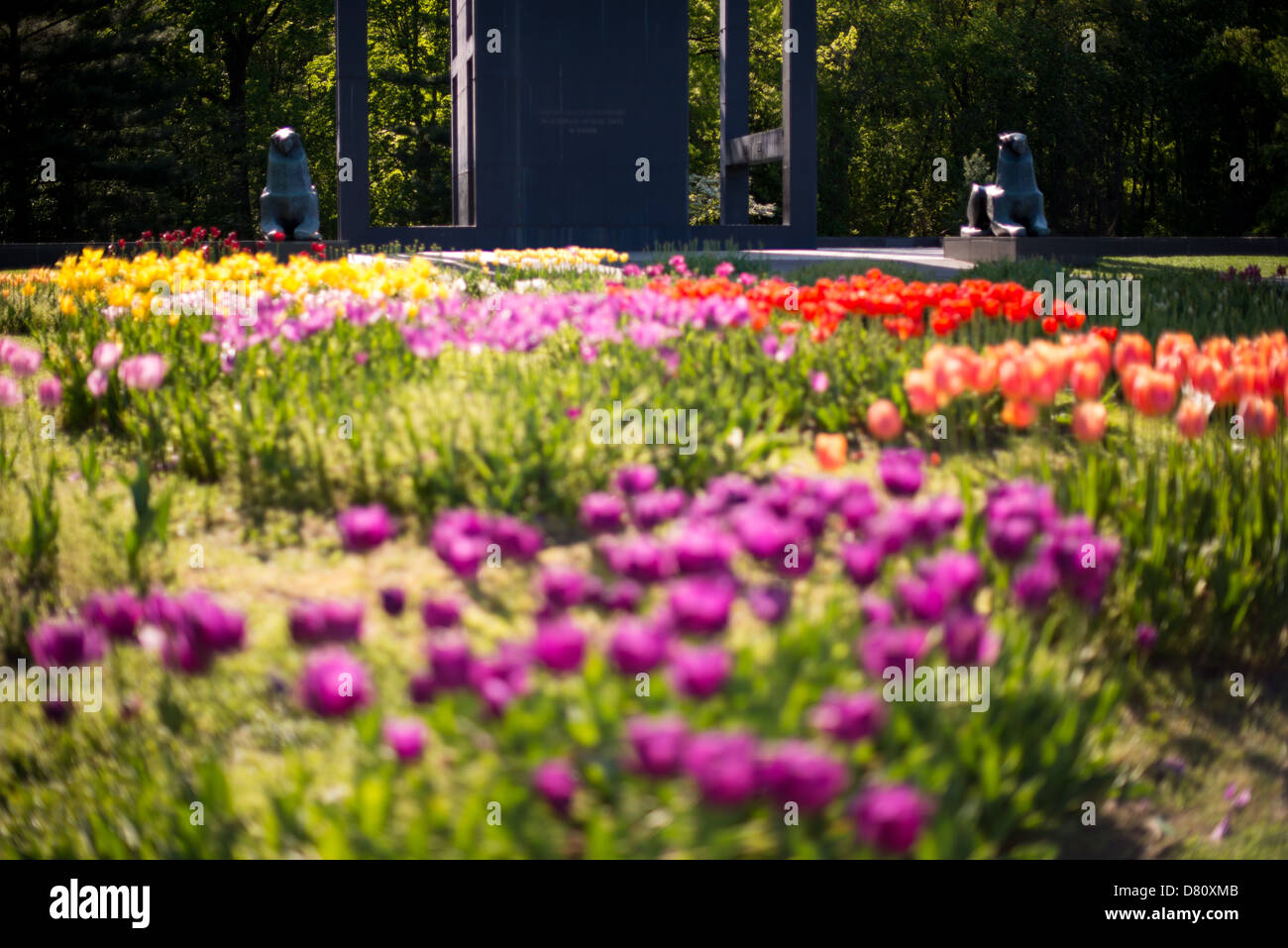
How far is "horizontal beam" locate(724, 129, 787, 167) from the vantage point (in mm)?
24156

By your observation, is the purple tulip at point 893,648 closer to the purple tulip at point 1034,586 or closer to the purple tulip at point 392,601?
the purple tulip at point 1034,586

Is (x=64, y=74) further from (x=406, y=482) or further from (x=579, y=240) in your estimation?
(x=406, y=482)

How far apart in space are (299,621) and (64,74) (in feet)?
95.7

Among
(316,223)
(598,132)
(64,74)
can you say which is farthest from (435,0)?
(316,223)

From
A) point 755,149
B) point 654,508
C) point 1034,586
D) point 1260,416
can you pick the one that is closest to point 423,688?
point 654,508

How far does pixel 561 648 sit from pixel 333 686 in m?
0.36

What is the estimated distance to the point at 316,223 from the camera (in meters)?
18.5

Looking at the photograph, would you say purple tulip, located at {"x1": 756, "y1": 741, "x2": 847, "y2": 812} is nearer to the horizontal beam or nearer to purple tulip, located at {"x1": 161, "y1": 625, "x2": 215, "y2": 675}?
purple tulip, located at {"x1": 161, "y1": 625, "x2": 215, "y2": 675}

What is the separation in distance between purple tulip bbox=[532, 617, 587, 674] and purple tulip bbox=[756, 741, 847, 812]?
1.09 ft

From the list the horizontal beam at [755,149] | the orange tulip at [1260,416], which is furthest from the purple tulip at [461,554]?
the horizontal beam at [755,149]

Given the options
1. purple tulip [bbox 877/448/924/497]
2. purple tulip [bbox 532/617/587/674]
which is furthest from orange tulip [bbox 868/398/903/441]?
purple tulip [bbox 532/617/587/674]
